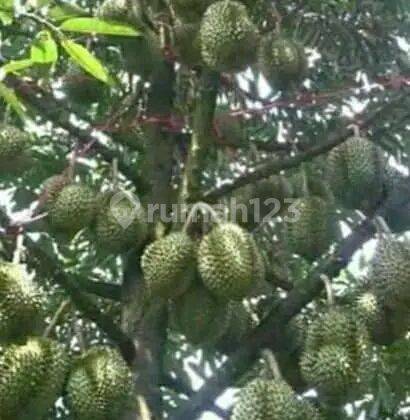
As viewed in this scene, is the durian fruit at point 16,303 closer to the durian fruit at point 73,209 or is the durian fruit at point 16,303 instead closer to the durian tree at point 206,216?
the durian tree at point 206,216

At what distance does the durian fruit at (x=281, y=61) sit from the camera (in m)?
2.59

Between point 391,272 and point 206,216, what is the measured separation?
0.42m

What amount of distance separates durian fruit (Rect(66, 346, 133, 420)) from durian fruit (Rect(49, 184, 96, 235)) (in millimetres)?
370

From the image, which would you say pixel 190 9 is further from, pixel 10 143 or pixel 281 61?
pixel 10 143

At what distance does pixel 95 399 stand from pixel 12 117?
118 centimetres

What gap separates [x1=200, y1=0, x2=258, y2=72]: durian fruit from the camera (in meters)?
2.26

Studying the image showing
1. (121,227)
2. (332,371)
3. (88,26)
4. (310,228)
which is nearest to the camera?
(88,26)

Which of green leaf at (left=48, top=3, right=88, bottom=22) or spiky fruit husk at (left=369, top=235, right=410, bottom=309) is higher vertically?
green leaf at (left=48, top=3, right=88, bottom=22)

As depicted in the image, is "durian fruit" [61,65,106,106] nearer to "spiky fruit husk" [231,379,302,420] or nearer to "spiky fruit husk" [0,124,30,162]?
"spiky fruit husk" [0,124,30,162]

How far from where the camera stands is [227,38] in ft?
7.40

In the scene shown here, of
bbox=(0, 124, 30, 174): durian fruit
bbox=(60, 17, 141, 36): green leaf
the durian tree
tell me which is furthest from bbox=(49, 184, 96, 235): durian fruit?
bbox=(60, 17, 141, 36): green leaf

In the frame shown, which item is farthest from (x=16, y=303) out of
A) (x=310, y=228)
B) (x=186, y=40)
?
(x=186, y=40)

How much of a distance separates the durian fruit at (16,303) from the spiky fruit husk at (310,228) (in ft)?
2.31

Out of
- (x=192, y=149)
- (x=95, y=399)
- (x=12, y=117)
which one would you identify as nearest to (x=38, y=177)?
(x=12, y=117)
